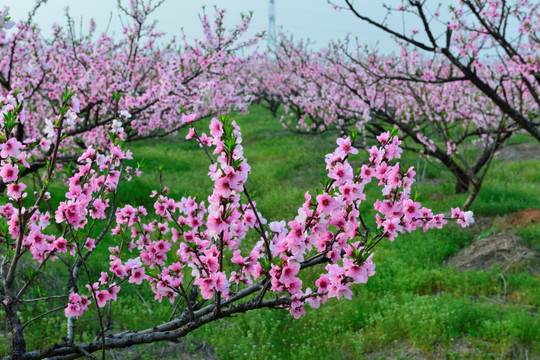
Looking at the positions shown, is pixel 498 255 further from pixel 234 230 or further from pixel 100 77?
pixel 100 77

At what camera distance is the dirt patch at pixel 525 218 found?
7.39m

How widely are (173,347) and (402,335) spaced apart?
2498mm

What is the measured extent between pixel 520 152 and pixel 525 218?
761 centimetres

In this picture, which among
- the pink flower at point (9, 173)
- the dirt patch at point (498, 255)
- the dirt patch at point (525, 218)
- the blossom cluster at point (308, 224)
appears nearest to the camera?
the blossom cluster at point (308, 224)

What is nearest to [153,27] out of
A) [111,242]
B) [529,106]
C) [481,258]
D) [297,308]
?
[111,242]

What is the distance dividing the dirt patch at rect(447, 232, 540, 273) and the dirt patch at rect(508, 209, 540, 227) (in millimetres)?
546

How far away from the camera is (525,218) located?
7.54 meters

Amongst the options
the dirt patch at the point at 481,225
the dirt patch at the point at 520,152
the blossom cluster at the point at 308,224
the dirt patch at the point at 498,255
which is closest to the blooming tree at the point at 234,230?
the blossom cluster at the point at 308,224

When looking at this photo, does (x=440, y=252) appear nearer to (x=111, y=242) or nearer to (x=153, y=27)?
(x=111, y=242)

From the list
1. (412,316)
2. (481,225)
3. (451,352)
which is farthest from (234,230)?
(481,225)

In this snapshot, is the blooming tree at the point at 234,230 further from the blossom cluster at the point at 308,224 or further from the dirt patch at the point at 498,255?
the dirt patch at the point at 498,255

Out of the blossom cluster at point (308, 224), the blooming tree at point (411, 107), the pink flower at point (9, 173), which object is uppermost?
the blooming tree at point (411, 107)

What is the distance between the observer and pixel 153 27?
363 inches

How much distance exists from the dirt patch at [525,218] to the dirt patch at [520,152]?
19.9 feet
